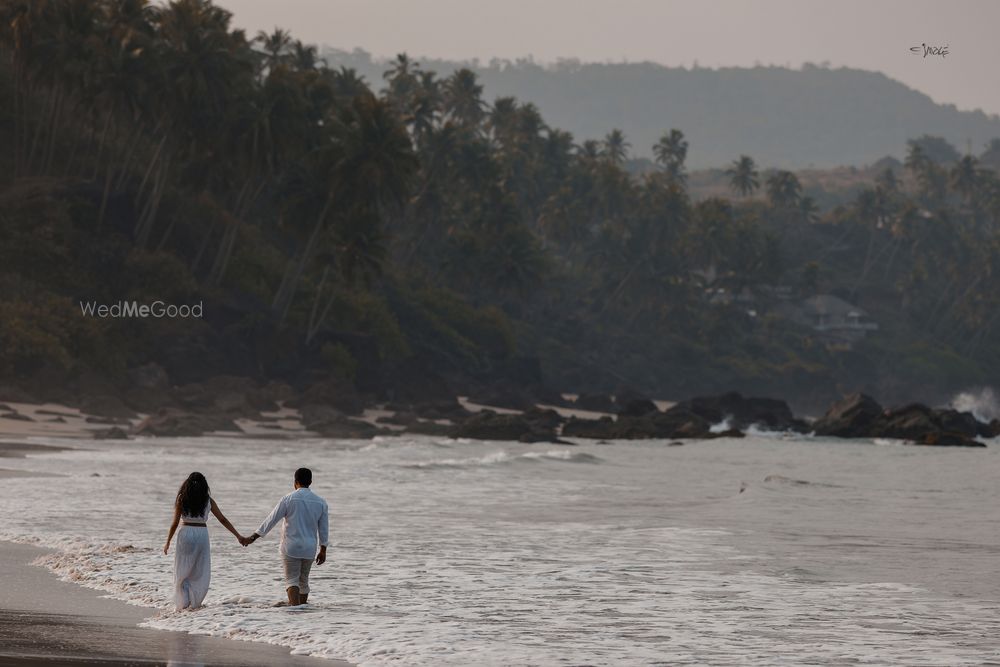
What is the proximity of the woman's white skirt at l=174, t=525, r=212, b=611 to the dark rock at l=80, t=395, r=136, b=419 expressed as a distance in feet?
117

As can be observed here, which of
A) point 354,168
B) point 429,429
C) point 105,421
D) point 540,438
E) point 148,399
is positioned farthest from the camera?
point 354,168

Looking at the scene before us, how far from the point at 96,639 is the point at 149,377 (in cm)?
4565

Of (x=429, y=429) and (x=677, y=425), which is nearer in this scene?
(x=429, y=429)

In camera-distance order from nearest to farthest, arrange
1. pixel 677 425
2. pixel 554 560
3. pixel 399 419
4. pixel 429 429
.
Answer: pixel 554 560 → pixel 429 429 → pixel 399 419 → pixel 677 425

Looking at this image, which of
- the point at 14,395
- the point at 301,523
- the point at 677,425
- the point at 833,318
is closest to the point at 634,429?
the point at 677,425

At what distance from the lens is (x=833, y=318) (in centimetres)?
13975

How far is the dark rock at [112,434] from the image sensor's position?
132 ft

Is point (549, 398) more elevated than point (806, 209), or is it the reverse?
→ point (806, 209)

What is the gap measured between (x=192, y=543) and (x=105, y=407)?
36.6 meters

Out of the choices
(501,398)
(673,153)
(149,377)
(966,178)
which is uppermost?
(673,153)

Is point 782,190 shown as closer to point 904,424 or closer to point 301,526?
point 904,424

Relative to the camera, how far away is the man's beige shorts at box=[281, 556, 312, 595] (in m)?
13.3

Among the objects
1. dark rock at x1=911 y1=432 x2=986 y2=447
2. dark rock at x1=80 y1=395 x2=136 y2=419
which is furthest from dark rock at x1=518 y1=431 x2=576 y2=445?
dark rock at x1=911 y1=432 x2=986 y2=447

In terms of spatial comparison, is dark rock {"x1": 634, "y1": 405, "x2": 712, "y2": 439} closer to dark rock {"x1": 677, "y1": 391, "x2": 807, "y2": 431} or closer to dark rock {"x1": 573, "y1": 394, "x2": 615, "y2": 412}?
dark rock {"x1": 677, "y1": 391, "x2": 807, "y2": 431}
